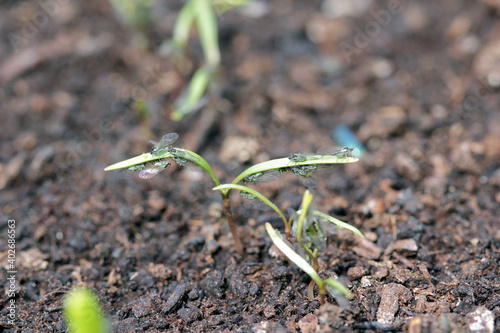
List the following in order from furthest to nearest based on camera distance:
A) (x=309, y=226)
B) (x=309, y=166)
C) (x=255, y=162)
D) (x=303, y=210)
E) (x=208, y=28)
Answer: (x=208, y=28) → (x=255, y=162) → (x=309, y=166) → (x=309, y=226) → (x=303, y=210)

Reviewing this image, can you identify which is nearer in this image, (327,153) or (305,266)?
(305,266)

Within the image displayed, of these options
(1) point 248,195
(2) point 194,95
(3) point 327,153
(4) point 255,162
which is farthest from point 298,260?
(2) point 194,95

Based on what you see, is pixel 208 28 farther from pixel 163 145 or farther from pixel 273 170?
pixel 273 170

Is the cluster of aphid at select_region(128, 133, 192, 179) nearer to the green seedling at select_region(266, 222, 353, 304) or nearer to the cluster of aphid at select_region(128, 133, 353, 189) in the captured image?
the cluster of aphid at select_region(128, 133, 353, 189)

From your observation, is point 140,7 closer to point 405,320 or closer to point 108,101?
point 108,101

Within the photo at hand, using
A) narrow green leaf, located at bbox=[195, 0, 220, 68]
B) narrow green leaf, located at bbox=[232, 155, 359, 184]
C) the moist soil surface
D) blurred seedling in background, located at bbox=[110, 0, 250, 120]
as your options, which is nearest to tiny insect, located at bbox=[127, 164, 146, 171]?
narrow green leaf, located at bbox=[232, 155, 359, 184]

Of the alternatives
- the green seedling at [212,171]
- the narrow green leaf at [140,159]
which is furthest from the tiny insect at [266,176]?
the narrow green leaf at [140,159]

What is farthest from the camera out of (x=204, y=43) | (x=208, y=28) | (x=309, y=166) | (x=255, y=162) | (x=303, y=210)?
(x=204, y=43)

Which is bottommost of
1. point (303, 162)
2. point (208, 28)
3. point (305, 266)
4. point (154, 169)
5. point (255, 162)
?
point (255, 162)
